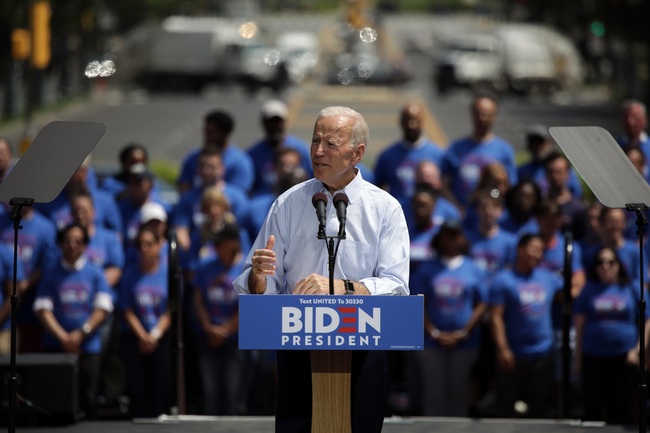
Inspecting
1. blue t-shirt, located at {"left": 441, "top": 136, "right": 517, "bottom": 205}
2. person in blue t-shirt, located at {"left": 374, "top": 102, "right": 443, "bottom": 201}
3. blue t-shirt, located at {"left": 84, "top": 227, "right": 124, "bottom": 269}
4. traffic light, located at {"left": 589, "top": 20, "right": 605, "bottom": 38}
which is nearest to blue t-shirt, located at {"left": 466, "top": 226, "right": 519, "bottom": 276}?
person in blue t-shirt, located at {"left": 374, "top": 102, "right": 443, "bottom": 201}

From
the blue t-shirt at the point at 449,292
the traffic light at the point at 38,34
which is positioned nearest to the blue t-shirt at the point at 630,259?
the blue t-shirt at the point at 449,292

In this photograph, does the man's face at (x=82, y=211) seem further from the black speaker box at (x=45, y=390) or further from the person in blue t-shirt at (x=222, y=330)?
the black speaker box at (x=45, y=390)

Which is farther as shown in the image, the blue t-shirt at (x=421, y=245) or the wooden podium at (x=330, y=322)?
the blue t-shirt at (x=421, y=245)

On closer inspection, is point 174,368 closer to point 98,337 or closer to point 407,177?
point 98,337

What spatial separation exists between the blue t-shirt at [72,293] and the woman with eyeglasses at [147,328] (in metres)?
0.25

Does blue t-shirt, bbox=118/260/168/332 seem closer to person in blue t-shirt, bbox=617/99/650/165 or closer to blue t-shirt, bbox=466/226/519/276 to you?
blue t-shirt, bbox=466/226/519/276

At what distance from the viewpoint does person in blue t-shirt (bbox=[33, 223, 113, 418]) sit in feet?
38.1

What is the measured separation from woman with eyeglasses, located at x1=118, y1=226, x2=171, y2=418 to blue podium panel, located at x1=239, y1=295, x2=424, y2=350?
16.5ft

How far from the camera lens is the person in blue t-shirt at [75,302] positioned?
1161 centimetres

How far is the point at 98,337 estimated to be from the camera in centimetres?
1181

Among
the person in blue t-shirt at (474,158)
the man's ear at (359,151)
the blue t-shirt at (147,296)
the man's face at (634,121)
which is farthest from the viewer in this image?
the person in blue t-shirt at (474,158)

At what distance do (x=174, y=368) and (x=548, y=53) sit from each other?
50542 millimetres

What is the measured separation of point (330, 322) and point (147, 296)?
518cm

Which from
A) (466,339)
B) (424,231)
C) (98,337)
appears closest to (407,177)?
(424,231)
